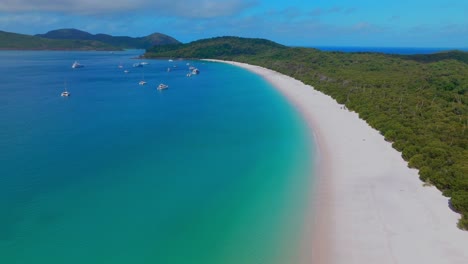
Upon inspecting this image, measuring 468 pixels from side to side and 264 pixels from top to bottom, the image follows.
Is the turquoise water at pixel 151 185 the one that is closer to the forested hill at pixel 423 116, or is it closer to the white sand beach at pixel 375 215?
the white sand beach at pixel 375 215

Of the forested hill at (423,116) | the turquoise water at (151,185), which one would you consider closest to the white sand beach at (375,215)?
the forested hill at (423,116)

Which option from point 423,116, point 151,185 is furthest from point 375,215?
point 423,116

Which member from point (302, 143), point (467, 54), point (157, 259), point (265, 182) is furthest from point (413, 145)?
point (467, 54)

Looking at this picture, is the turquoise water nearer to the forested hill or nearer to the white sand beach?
the white sand beach

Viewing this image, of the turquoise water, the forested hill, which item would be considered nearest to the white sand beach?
the forested hill

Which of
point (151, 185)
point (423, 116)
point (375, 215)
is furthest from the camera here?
point (423, 116)

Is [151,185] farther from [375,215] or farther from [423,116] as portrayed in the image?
[423,116]
